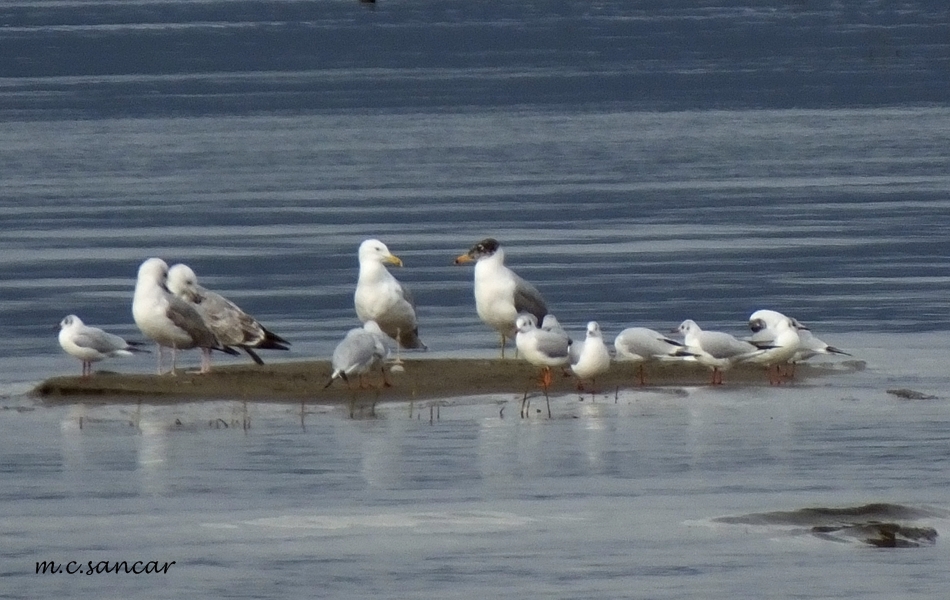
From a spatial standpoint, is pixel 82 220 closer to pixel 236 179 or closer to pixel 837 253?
pixel 236 179

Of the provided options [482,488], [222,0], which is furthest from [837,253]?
[222,0]

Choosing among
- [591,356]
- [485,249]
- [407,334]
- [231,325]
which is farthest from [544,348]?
[231,325]

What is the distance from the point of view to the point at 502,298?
1662 cm

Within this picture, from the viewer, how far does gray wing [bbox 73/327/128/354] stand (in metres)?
15.5

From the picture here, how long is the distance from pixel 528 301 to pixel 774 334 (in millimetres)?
2101

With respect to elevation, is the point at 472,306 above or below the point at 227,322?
below

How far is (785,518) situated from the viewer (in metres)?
10.7

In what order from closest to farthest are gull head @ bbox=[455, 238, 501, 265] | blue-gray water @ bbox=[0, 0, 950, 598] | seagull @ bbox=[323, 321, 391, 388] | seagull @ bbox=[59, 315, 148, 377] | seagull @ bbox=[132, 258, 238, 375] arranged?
blue-gray water @ bbox=[0, 0, 950, 598] < seagull @ bbox=[323, 321, 391, 388] < seagull @ bbox=[59, 315, 148, 377] < seagull @ bbox=[132, 258, 238, 375] < gull head @ bbox=[455, 238, 501, 265]

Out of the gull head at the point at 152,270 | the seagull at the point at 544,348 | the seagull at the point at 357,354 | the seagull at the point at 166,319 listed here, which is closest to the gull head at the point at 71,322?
the seagull at the point at 166,319

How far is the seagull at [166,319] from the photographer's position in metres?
15.8

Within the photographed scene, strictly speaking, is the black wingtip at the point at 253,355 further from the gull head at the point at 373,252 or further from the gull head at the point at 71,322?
the gull head at the point at 71,322

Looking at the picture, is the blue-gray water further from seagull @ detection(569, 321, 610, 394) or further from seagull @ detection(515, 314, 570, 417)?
seagull @ detection(515, 314, 570, 417)

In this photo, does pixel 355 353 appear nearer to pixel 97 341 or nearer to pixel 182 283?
pixel 97 341

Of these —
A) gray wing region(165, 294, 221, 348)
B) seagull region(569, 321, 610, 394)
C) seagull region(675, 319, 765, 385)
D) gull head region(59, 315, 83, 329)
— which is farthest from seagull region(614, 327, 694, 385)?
gull head region(59, 315, 83, 329)
